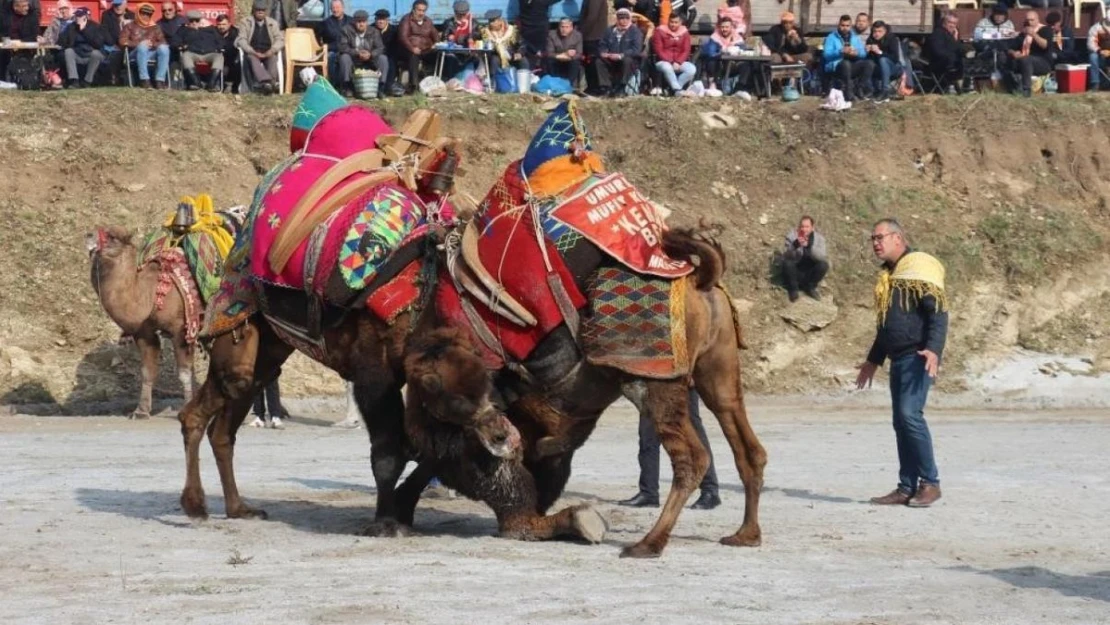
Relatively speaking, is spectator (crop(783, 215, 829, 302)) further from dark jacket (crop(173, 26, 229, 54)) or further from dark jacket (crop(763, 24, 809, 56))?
dark jacket (crop(173, 26, 229, 54))

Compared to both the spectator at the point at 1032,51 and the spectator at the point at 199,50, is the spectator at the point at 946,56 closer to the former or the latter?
the spectator at the point at 1032,51

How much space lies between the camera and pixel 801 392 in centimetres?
2048

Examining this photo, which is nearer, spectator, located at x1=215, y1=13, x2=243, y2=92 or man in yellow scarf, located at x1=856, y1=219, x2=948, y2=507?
man in yellow scarf, located at x1=856, y1=219, x2=948, y2=507

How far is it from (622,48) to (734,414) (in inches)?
616

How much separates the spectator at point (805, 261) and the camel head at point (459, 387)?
1198 cm

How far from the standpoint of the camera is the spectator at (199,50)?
2483 centimetres

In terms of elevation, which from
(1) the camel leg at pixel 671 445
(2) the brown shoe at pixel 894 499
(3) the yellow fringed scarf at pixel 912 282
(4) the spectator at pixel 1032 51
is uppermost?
(4) the spectator at pixel 1032 51

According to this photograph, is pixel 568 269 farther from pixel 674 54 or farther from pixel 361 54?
pixel 674 54

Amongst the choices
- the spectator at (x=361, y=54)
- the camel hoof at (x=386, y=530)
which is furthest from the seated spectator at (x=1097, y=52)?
the camel hoof at (x=386, y=530)

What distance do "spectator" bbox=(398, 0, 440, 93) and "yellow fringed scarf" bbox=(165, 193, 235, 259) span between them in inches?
280

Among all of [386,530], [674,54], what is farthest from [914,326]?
[674,54]

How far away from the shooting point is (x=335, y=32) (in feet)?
82.4

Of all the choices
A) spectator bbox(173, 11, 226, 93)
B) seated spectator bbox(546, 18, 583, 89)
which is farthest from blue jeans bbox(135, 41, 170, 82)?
seated spectator bbox(546, 18, 583, 89)

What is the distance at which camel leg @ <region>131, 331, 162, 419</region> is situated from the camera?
18594mm
